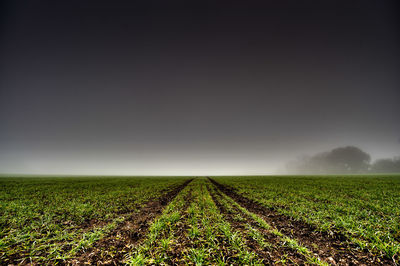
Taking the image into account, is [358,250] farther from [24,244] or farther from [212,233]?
[24,244]

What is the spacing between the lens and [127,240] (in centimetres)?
793

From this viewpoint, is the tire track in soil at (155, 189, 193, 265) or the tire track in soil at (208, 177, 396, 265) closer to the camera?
the tire track in soil at (155, 189, 193, 265)

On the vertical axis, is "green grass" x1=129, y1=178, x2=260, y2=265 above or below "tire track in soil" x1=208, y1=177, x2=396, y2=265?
above

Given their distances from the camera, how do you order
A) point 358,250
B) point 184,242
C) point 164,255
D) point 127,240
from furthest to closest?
1. point 127,240
2. point 184,242
3. point 358,250
4. point 164,255

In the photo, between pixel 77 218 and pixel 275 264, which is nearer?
pixel 275 264

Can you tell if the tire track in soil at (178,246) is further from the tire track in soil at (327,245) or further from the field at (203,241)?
the tire track in soil at (327,245)

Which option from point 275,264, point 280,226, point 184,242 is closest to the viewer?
point 275,264

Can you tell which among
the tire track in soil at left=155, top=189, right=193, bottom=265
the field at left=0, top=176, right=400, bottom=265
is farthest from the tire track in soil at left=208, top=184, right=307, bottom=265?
the tire track in soil at left=155, top=189, right=193, bottom=265

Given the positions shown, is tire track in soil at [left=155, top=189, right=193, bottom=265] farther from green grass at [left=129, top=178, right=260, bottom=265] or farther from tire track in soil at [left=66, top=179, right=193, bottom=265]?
tire track in soil at [left=66, top=179, right=193, bottom=265]

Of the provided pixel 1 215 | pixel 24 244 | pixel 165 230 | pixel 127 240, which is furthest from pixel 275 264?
pixel 1 215

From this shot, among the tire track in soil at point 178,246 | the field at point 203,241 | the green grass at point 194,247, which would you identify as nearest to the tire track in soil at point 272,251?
the field at point 203,241

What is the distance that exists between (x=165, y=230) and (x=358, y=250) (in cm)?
951

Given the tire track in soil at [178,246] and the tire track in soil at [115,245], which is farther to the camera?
the tire track in soil at [115,245]

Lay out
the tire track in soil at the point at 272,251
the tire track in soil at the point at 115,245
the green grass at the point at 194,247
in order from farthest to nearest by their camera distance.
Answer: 1. the tire track in soil at the point at 115,245
2. the tire track in soil at the point at 272,251
3. the green grass at the point at 194,247
